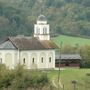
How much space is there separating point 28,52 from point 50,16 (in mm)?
64667

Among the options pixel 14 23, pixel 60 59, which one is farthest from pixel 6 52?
pixel 14 23

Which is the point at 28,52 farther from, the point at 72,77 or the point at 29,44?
the point at 72,77

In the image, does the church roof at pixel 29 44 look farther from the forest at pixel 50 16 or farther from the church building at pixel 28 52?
the forest at pixel 50 16

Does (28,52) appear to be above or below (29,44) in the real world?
below

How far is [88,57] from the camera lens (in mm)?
79188

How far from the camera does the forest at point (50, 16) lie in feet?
381

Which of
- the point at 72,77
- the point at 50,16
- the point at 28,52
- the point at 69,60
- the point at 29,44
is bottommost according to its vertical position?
the point at 50,16

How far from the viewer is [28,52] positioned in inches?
2906

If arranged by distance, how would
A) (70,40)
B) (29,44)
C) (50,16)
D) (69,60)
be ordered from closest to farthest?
(29,44) → (69,60) → (70,40) → (50,16)

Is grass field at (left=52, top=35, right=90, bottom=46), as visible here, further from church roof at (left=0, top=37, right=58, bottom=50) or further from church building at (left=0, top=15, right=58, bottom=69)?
church roof at (left=0, top=37, right=58, bottom=50)

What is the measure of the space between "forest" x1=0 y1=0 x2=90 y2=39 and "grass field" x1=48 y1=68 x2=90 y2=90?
36.6 m

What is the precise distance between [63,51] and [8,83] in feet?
94.0

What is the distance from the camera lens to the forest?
11626 centimetres

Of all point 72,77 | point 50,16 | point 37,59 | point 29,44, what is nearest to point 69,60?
point 37,59
